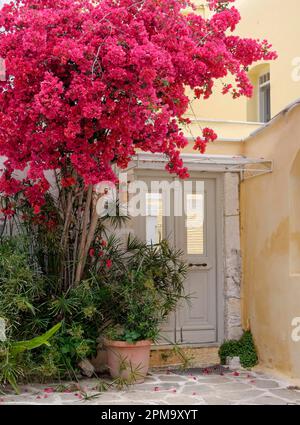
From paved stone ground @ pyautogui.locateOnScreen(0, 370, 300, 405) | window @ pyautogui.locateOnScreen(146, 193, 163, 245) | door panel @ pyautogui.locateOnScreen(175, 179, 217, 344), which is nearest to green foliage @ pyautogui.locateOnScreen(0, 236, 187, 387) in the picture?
paved stone ground @ pyautogui.locateOnScreen(0, 370, 300, 405)

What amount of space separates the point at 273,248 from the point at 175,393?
250 cm

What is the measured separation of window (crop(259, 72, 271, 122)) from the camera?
41.0 ft

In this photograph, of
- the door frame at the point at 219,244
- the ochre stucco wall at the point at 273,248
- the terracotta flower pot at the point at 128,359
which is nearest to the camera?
the terracotta flower pot at the point at 128,359

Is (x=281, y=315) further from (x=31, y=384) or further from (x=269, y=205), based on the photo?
(x=31, y=384)

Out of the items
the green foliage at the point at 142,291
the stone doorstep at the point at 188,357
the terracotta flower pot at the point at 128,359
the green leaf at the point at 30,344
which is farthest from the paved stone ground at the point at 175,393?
the stone doorstep at the point at 188,357

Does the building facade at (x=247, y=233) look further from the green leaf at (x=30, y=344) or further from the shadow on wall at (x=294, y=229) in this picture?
the green leaf at (x=30, y=344)

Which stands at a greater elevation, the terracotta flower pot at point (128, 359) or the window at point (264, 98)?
the window at point (264, 98)

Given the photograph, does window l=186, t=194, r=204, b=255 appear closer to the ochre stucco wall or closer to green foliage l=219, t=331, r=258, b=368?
the ochre stucco wall

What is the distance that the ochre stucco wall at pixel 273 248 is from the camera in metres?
7.98

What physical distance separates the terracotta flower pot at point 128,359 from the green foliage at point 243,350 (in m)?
1.73

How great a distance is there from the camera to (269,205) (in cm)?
869

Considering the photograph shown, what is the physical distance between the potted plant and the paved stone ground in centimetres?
30

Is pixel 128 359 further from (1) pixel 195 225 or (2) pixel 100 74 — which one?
(2) pixel 100 74

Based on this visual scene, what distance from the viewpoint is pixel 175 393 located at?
7.26 meters
